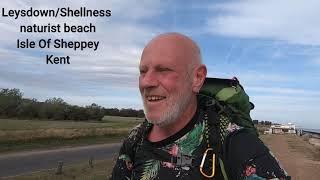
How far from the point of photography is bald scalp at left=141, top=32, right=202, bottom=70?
94.8 inches

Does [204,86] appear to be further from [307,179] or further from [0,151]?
[0,151]

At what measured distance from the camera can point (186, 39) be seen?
2455 mm

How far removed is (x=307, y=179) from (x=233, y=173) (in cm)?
2452

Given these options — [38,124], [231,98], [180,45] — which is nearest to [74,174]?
[231,98]

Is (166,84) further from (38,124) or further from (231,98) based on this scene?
(38,124)

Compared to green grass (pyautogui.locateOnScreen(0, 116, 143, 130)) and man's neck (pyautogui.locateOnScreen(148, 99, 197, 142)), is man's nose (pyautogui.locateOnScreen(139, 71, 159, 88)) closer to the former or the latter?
man's neck (pyautogui.locateOnScreen(148, 99, 197, 142))

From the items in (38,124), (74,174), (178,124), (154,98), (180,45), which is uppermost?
(180,45)

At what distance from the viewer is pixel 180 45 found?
2412 mm

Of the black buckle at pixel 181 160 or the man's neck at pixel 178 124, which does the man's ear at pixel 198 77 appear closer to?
the man's neck at pixel 178 124

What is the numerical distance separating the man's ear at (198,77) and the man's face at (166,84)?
0.10ft

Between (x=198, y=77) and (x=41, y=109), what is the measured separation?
9699cm

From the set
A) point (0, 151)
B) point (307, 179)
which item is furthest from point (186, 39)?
point (0, 151)

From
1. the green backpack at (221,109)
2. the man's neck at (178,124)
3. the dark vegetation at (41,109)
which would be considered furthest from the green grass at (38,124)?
the man's neck at (178,124)

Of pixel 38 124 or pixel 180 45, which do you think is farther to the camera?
pixel 38 124
